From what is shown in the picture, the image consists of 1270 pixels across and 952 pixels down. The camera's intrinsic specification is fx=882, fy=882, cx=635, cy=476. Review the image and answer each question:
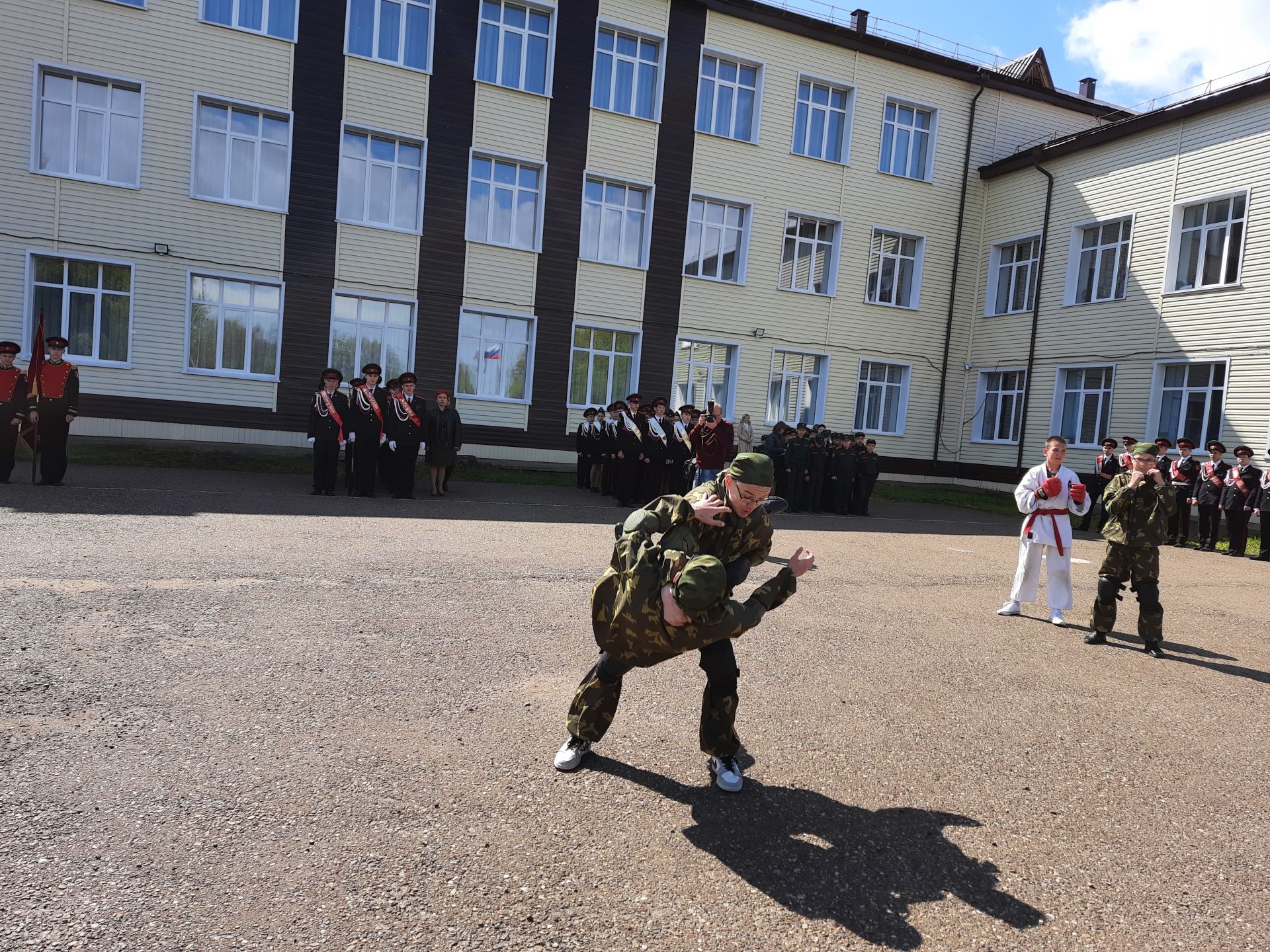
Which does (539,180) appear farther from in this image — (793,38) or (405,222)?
(793,38)

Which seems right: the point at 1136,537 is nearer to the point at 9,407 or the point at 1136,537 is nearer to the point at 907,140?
the point at 9,407

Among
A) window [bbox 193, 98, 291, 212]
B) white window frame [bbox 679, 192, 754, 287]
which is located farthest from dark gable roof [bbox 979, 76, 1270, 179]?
window [bbox 193, 98, 291, 212]

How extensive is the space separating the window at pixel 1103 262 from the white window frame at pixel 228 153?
69.5ft

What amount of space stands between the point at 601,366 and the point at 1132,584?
17.0 m

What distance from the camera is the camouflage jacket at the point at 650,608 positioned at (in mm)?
3939

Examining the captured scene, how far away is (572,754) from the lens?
4.53 metres

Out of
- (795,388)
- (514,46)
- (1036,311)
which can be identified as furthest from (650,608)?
(1036,311)

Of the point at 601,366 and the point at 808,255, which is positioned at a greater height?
the point at 808,255

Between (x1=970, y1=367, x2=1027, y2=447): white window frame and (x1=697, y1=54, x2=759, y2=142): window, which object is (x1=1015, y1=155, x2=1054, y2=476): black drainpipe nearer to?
(x1=970, y1=367, x2=1027, y2=447): white window frame

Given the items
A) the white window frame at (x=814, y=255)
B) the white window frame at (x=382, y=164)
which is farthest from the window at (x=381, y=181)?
the white window frame at (x=814, y=255)

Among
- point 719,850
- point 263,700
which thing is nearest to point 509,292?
point 263,700

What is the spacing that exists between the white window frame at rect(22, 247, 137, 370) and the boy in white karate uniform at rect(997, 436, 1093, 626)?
60.7 ft

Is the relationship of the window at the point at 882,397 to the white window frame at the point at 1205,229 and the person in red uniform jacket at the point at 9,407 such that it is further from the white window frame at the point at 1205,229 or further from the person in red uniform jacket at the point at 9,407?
the person in red uniform jacket at the point at 9,407

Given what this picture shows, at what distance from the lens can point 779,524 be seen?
16.2m
